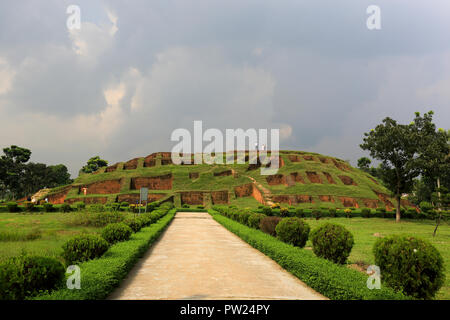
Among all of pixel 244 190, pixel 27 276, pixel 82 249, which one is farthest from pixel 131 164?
pixel 27 276

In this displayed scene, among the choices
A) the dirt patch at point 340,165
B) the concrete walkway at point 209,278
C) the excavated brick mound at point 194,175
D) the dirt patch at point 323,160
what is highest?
Answer: the dirt patch at point 323,160

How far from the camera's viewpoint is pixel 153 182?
165 feet

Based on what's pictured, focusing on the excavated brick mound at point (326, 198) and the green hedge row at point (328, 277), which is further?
the excavated brick mound at point (326, 198)

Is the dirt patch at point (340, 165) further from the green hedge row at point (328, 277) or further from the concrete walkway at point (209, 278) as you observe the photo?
the green hedge row at point (328, 277)

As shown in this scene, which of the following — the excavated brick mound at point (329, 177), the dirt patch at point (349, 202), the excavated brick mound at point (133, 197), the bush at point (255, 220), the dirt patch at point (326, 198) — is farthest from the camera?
the excavated brick mound at point (329, 177)

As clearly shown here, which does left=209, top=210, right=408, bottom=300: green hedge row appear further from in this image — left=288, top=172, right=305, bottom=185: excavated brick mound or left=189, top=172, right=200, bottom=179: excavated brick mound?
left=189, top=172, right=200, bottom=179: excavated brick mound

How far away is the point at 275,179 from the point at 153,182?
20.0 meters

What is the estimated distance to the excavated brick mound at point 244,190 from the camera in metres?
44.5

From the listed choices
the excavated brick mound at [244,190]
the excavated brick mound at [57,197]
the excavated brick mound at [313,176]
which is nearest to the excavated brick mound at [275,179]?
the excavated brick mound at [313,176]

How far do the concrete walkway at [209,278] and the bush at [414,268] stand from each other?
4.25 ft

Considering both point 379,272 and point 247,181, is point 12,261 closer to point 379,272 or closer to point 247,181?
point 379,272
